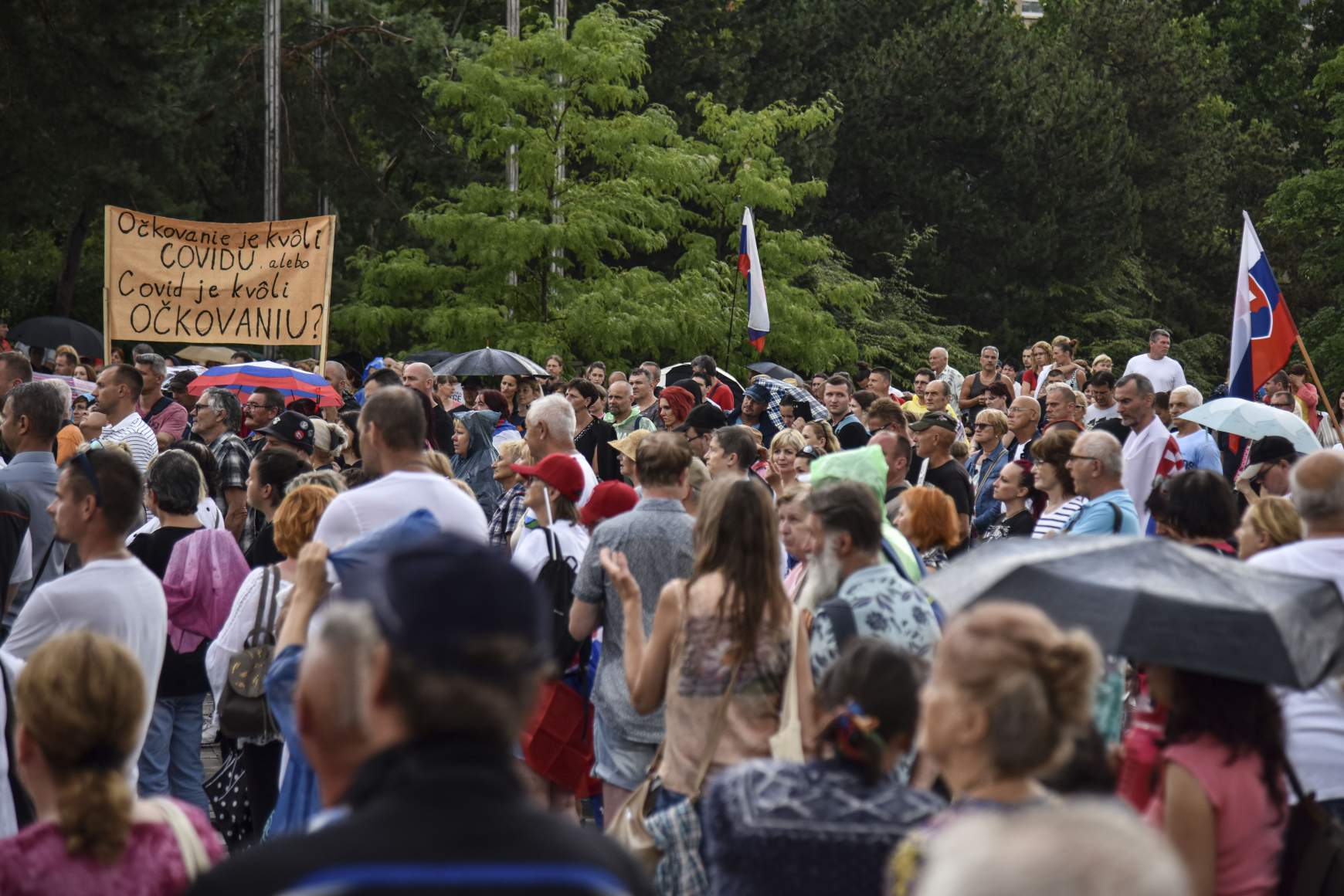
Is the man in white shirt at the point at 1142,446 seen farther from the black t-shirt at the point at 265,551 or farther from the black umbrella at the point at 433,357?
the black umbrella at the point at 433,357

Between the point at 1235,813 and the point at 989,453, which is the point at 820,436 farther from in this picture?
the point at 1235,813

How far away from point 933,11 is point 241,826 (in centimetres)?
4507

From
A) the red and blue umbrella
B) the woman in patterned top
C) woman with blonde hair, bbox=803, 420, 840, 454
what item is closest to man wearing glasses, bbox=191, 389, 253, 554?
the red and blue umbrella

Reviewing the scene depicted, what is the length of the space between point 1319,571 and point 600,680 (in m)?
2.63

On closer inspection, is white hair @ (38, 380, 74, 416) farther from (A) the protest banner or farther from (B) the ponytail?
(A) the protest banner

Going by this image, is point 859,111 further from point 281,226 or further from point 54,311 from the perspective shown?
point 281,226

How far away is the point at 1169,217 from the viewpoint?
48.6 metres

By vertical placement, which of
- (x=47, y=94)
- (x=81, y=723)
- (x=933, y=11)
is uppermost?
(x=933, y=11)

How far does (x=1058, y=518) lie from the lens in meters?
8.34

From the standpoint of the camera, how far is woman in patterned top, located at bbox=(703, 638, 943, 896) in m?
3.49

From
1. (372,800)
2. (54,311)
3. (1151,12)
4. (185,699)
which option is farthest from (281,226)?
(1151,12)

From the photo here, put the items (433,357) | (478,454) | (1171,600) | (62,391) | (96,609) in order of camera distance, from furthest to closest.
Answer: (433,357) → (478,454) → (62,391) → (96,609) → (1171,600)

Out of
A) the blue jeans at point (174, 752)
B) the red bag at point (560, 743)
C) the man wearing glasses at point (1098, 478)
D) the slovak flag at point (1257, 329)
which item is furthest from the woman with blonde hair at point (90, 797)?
the slovak flag at point (1257, 329)

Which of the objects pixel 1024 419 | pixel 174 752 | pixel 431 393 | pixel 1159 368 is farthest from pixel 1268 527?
pixel 1159 368
